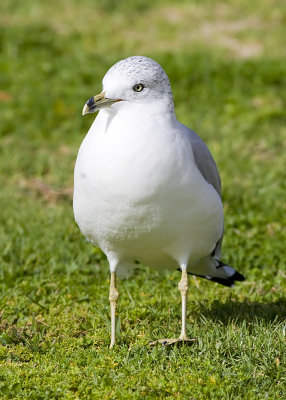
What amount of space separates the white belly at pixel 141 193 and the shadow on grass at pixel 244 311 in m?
0.74

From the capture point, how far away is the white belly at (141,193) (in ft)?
12.3

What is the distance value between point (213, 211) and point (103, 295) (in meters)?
1.48

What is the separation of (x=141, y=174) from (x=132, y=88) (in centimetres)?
54

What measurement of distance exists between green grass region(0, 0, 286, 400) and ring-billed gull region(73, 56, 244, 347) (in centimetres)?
40

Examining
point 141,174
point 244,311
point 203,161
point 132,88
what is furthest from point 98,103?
point 244,311

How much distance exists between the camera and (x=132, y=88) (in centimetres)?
392

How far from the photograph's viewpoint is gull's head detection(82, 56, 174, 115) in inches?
153

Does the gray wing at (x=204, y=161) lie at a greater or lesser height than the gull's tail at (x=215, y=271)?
greater

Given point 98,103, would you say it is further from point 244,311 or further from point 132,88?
point 244,311

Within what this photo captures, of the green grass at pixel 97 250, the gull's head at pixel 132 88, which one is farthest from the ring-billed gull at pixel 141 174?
the green grass at pixel 97 250

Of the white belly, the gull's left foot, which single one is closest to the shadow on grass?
the gull's left foot

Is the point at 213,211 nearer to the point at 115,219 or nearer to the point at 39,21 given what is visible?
the point at 115,219

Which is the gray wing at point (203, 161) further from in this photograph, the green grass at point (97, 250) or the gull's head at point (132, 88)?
the green grass at point (97, 250)

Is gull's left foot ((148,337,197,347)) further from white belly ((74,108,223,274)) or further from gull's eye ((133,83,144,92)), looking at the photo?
gull's eye ((133,83,144,92))
